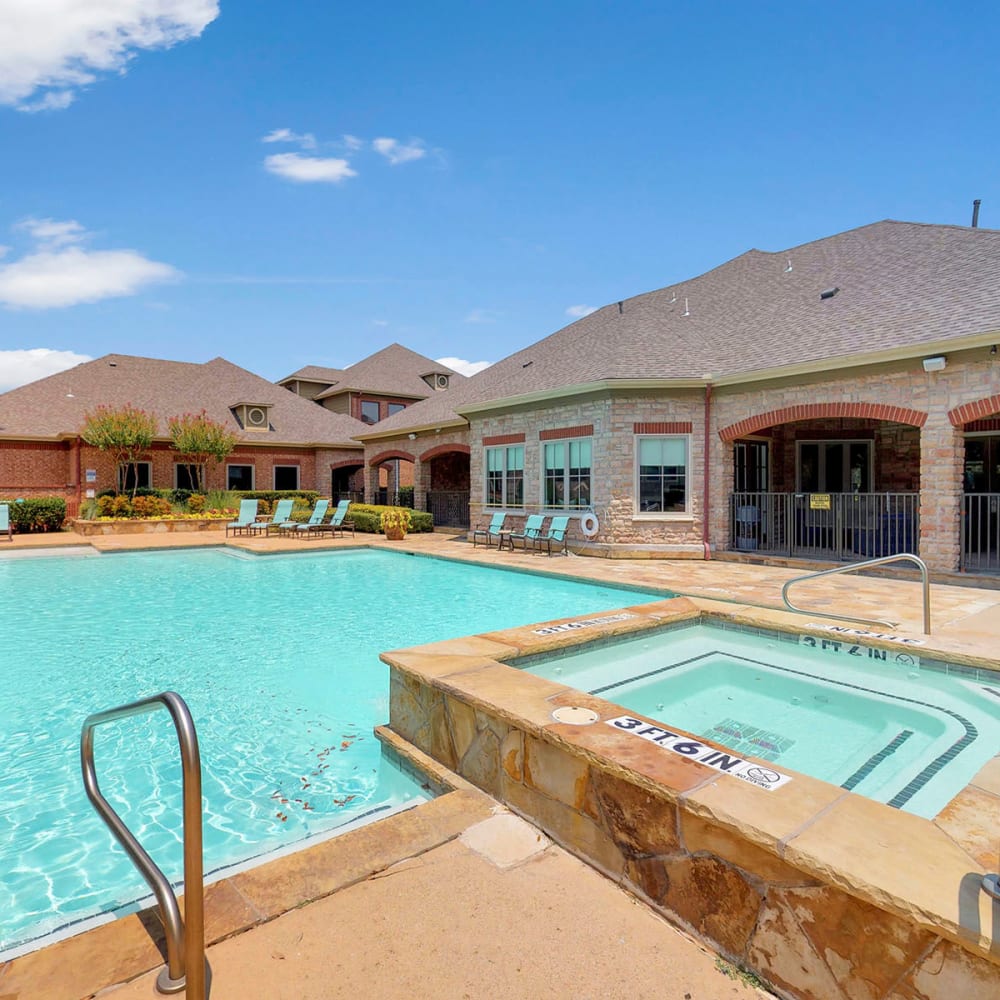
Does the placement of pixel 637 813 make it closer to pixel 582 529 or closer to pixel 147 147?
pixel 582 529

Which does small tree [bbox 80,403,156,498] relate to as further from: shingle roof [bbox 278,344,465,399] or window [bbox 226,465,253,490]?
shingle roof [bbox 278,344,465,399]

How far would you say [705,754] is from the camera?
298 centimetres

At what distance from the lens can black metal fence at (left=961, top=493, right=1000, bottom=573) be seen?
1066 cm

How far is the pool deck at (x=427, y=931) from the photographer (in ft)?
6.79

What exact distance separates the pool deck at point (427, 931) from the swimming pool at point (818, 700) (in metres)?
1.76

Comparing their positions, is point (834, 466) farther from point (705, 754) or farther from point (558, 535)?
point (705, 754)

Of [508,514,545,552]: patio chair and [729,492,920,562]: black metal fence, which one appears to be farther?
[508,514,545,552]: patio chair

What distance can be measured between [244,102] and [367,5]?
3136 mm

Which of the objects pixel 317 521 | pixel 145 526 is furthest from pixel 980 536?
pixel 145 526

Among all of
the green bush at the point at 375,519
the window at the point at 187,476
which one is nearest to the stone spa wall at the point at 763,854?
the green bush at the point at 375,519

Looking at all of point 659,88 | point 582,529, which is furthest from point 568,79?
point 582,529

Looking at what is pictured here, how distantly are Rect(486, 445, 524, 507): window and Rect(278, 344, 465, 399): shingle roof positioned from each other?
16.8 metres

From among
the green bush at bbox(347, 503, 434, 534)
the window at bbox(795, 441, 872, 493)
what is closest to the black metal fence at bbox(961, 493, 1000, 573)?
the window at bbox(795, 441, 872, 493)

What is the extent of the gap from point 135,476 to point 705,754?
85.8 feet
